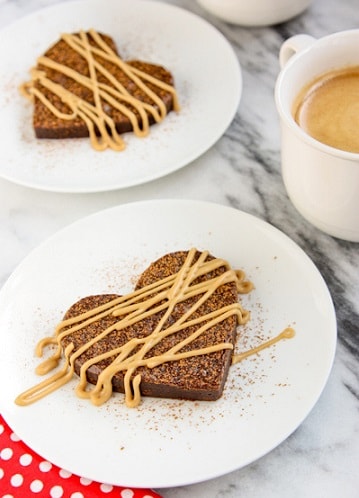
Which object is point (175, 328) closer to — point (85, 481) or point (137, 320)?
point (137, 320)

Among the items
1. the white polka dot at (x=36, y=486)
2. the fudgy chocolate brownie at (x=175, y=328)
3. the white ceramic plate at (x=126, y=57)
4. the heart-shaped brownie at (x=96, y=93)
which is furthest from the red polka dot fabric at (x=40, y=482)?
the heart-shaped brownie at (x=96, y=93)

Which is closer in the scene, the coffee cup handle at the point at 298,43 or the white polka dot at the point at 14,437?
the white polka dot at the point at 14,437

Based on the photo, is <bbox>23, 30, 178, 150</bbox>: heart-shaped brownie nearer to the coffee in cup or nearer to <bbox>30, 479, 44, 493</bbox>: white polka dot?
the coffee in cup

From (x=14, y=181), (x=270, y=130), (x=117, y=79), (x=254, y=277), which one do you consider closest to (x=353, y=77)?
(x=270, y=130)

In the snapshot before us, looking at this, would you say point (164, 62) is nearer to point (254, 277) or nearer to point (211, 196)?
point (211, 196)

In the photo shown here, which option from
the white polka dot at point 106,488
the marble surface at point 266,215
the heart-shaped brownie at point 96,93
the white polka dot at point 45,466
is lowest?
the marble surface at point 266,215

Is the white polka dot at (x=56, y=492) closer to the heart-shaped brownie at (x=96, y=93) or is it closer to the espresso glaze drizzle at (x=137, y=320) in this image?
the espresso glaze drizzle at (x=137, y=320)

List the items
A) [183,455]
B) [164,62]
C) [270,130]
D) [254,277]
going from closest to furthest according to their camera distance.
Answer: [183,455] → [254,277] → [270,130] → [164,62]
